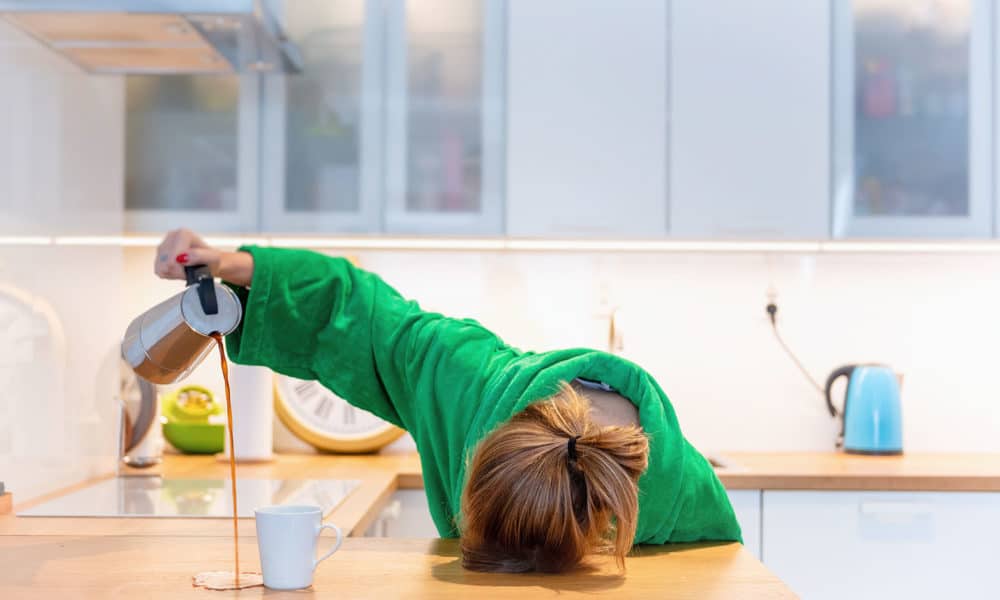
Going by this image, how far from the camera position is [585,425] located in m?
1.31

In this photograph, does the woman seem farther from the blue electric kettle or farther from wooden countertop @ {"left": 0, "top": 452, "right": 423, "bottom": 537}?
the blue electric kettle

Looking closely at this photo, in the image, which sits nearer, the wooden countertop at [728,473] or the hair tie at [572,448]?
the hair tie at [572,448]

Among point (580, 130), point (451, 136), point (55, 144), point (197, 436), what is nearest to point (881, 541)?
point (580, 130)

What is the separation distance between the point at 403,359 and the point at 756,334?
5.32 ft

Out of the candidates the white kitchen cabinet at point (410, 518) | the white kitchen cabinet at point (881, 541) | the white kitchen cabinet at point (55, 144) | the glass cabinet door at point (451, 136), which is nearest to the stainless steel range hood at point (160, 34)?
the white kitchen cabinet at point (55, 144)

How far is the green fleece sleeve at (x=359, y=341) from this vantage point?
5.28 ft

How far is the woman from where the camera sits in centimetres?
128

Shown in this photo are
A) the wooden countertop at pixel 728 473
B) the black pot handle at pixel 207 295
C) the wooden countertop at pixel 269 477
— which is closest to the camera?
the black pot handle at pixel 207 295

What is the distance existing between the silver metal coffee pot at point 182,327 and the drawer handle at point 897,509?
5.22ft

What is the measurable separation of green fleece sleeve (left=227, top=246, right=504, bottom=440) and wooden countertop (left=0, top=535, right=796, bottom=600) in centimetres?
21

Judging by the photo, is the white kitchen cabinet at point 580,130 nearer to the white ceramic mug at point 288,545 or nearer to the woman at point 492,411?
the woman at point 492,411

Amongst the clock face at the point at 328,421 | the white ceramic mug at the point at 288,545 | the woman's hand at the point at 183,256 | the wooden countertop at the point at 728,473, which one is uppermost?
the woman's hand at the point at 183,256

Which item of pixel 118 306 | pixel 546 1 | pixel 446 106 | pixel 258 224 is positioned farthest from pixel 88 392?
pixel 546 1

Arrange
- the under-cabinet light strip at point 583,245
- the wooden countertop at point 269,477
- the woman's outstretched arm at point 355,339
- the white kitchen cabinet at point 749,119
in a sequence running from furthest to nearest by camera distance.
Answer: the under-cabinet light strip at point 583,245, the white kitchen cabinet at point 749,119, the wooden countertop at point 269,477, the woman's outstretched arm at point 355,339
